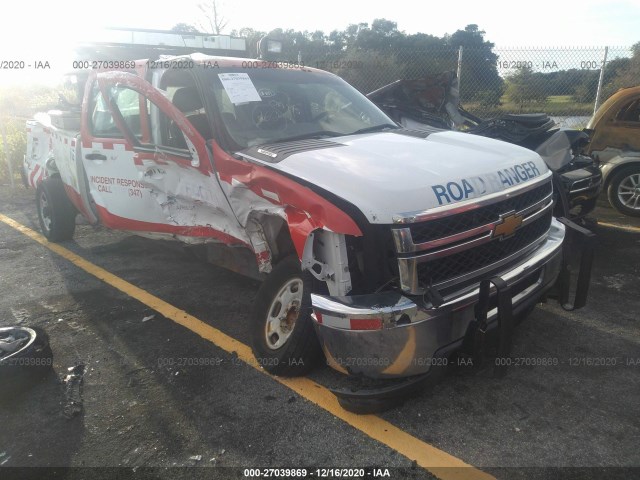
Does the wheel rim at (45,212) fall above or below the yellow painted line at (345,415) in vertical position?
above

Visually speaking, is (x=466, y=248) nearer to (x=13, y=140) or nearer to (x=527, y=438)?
(x=527, y=438)

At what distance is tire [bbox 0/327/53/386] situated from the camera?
3068mm

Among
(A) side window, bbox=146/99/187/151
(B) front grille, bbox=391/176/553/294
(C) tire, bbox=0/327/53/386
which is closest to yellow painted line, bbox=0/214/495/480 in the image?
(B) front grille, bbox=391/176/553/294

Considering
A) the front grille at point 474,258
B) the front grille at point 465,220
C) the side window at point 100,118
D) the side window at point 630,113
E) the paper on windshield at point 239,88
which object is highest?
the paper on windshield at point 239,88

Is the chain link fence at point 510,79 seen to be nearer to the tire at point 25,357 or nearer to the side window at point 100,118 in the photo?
the side window at point 100,118

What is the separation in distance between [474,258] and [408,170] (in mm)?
610

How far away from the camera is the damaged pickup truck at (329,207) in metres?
2.47

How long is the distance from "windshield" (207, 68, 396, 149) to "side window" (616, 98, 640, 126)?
15.4 ft

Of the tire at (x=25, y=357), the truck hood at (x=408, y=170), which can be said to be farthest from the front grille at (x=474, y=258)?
the tire at (x=25, y=357)

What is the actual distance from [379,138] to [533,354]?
183 cm

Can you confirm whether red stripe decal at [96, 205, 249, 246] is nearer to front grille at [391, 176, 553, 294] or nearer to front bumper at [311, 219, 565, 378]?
front bumper at [311, 219, 565, 378]

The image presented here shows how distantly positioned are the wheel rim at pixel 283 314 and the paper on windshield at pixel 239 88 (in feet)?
4.62

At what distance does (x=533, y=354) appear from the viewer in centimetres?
333

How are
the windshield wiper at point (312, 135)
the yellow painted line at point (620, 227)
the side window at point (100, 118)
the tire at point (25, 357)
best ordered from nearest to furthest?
the tire at point (25, 357) → the windshield wiper at point (312, 135) → the side window at point (100, 118) → the yellow painted line at point (620, 227)
